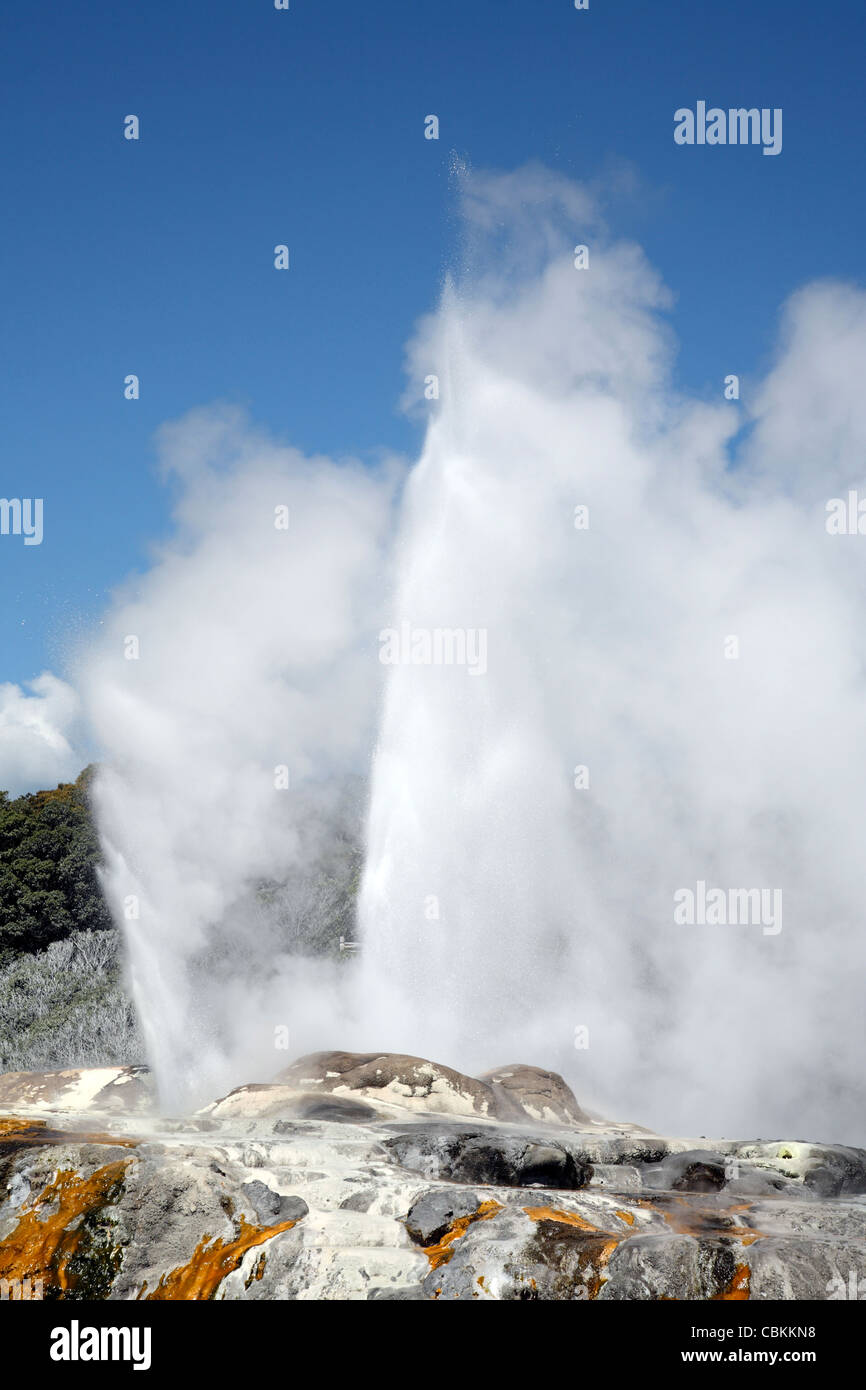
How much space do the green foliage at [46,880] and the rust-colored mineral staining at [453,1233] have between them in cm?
3898

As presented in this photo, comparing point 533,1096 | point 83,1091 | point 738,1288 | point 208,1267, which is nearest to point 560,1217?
point 738,1288

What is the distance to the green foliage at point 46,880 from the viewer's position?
4400 cm

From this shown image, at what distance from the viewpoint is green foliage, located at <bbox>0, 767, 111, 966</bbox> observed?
44.0 meters

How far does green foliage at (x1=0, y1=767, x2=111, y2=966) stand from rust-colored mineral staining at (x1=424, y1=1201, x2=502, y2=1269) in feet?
128

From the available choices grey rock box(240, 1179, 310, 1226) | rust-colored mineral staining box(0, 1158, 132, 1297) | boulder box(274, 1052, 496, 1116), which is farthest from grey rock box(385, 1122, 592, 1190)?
boulder box(274, 1052, 496, 1116)

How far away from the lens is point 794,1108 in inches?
→ 1304

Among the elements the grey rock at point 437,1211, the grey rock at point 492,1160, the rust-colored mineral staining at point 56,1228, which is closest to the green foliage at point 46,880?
the grey rock at point 492,1160

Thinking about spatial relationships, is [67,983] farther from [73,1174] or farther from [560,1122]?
[73,1174]

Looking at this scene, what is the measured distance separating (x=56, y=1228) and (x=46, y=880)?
129 feet

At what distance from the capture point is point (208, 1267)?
8305 millimetres
